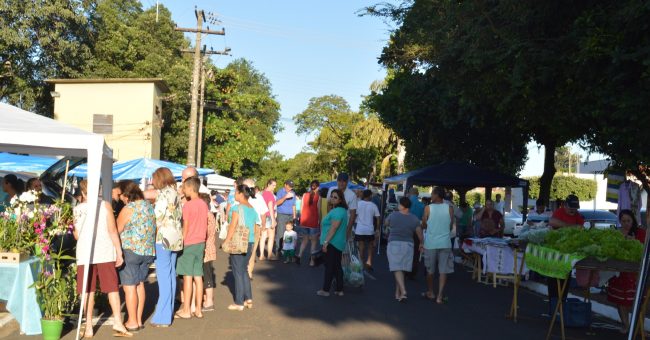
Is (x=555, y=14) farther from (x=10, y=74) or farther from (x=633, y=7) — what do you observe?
(x=10, y=74)

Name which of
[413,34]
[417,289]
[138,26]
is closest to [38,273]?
[417,289]

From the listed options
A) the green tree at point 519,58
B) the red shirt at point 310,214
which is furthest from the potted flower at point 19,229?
the red shirt at point 310,214

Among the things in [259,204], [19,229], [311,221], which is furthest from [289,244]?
[19,229]

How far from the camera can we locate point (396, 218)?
13.0m

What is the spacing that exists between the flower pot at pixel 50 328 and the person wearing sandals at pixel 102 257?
52 centimetres

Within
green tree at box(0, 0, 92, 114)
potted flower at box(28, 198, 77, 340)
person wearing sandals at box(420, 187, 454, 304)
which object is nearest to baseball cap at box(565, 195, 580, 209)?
person wearing sandals at box(420, 187, 454, 304)

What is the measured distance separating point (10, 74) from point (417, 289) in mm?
29051

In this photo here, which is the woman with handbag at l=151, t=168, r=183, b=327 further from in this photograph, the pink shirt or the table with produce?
the table with produce

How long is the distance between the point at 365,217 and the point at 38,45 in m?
26.9

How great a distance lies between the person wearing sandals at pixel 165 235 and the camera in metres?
9.73

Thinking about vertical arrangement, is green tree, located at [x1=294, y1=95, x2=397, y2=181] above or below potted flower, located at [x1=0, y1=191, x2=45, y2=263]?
above

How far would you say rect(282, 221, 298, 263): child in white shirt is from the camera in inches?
743

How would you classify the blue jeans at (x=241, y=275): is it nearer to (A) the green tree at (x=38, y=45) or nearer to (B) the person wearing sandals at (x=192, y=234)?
(B) the person wearing sandals at (x=192, y=234)

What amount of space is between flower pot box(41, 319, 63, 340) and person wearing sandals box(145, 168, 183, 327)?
1477mm
